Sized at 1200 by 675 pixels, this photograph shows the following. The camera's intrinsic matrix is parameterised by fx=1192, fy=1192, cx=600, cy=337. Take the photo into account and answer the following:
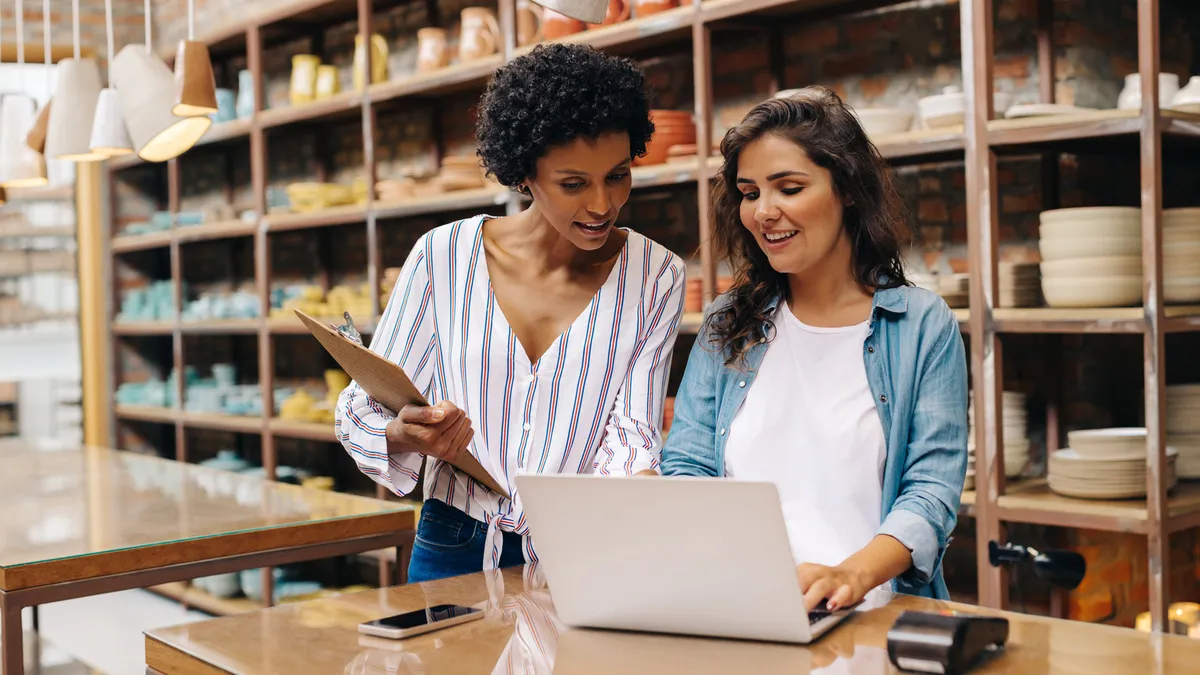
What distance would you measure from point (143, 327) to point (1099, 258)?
4824mm

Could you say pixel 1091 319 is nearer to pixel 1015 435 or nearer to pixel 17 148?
pixel 1015 435

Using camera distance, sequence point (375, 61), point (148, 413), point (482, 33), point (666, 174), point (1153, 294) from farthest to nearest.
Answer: point (148, 413)
point (375, 61)
point (482, 33)
point (666, 174)
point (1153, 294)

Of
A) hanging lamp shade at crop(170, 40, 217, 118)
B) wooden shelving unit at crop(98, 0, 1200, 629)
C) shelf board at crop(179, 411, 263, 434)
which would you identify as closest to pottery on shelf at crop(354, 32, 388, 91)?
wooden shelving unit at crop(98, 0, 1200, 629)

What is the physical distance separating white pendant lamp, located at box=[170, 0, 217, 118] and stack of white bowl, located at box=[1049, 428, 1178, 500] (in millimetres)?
2165

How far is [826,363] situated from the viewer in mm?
1746

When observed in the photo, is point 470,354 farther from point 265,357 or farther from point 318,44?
point 318,44

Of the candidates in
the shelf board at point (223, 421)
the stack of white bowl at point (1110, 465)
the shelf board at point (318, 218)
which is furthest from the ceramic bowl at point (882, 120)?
the shelf board at point (223, 421)

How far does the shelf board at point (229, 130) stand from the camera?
522 cm

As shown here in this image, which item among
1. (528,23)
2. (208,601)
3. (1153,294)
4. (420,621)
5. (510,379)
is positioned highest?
(528,23)

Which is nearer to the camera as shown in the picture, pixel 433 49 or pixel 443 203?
pixel 443 203

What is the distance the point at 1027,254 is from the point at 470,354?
→ 1.88 metres

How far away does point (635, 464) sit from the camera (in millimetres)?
1779

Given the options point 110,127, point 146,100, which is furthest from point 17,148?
point 146,100

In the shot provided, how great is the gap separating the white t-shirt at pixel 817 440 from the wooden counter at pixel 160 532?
0.94 meters
